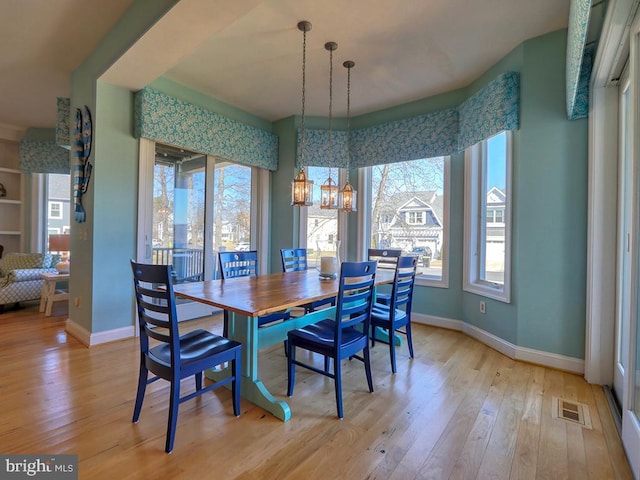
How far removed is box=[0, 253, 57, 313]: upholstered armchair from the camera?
4020mm

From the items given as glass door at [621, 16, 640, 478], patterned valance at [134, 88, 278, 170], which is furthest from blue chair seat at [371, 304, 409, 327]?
patterned valance at [134, 88, 278, 170]

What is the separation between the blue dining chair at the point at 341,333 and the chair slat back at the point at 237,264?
3.10 ft

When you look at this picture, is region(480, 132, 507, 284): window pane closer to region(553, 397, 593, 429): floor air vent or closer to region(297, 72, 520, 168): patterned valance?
region(297, 72, 520, 168): patterned valance

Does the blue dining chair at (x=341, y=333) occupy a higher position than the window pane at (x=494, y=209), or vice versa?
the window pane at (x=494, y=209)

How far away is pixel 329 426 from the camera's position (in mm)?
1799

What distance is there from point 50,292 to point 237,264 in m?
3.00

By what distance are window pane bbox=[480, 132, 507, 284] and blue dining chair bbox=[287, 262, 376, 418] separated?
1821 millimetres

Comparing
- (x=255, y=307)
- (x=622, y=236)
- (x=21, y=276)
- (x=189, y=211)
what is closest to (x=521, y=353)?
(x=622, y=236)

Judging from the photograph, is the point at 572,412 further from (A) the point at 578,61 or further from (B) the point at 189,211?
(B) the point at 189,211

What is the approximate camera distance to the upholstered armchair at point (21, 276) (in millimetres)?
4020

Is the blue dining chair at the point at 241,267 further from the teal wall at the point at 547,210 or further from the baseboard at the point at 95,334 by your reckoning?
the teal wall at the point at 547,210

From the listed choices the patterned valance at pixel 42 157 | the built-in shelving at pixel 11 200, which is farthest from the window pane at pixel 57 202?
the built-in shelving at pixel 11 200

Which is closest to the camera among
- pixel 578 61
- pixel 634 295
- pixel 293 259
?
pixel 634 295

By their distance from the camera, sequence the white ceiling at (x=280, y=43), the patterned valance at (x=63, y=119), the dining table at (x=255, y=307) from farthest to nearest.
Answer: the patterned valance at (x=63, y=119)
the white ceiling at (x=280, y=43)
the dining table at (x=255, y=307)
